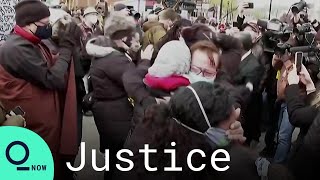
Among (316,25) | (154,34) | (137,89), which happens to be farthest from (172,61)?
(316,25)

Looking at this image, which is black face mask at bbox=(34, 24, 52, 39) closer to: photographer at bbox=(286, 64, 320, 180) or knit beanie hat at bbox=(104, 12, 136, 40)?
knit beanie hat at bbox=(104, 12, 136, 40)

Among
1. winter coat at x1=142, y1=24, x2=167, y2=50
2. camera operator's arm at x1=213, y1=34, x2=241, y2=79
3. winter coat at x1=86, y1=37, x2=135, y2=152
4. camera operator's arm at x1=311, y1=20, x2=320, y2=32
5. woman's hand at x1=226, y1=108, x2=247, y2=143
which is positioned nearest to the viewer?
woman's hand at x1=226, y1=108, x2=247, y2=143

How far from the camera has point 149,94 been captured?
92.1 inches

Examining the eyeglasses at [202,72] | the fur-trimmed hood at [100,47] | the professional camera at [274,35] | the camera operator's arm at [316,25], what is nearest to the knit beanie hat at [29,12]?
the fur-trimmed hood at [100,47]

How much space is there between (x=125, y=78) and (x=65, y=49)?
378 mm

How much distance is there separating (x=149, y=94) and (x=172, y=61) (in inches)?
9.2

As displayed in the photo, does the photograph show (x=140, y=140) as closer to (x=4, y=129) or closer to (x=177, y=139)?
(x=177, y=139)

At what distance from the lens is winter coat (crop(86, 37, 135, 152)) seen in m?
2.66

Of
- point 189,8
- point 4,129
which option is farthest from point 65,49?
point 189,8

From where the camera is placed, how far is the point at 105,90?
8.88ft

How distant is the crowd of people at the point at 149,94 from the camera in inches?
59.6

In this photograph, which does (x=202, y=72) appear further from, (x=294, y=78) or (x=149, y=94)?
(x=294, y=78)

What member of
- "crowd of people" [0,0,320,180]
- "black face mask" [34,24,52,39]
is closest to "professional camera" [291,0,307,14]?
"crowd of people" [0,0,320,180]

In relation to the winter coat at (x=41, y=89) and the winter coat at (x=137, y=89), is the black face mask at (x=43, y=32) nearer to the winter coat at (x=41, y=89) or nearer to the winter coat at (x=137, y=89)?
the winter coat at (x=41, y=89)
